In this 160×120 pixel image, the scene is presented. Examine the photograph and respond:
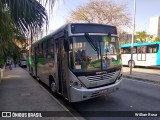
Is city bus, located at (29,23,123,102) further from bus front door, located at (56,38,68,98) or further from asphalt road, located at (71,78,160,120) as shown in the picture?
asphalt road, located at (71,78,160,120)

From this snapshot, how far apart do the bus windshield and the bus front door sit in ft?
2.06

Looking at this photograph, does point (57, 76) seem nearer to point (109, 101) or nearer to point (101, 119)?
point (109, 101)

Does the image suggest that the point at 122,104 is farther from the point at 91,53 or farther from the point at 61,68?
the point at 61,68

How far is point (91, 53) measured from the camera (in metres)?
7.03

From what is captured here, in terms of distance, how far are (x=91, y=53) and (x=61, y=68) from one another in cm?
144

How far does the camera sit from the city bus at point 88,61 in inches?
266

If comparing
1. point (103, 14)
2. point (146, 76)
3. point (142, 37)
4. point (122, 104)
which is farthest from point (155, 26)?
point (122, 104)

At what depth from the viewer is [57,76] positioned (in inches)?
329

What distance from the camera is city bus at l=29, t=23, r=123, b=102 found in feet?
22.1

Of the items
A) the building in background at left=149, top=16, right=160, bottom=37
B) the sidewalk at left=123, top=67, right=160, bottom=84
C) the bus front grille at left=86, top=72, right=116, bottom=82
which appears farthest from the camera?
the building in background at left=149, top=16, right=160, bottom=37

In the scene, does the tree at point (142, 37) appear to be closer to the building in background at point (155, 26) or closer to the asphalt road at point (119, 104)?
the building in background at point (155, 26)

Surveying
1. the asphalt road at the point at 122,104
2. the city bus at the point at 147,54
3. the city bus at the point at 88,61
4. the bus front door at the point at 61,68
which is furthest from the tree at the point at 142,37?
the bus front door at the point at 61,68

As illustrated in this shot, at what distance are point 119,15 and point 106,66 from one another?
2798 centimetres

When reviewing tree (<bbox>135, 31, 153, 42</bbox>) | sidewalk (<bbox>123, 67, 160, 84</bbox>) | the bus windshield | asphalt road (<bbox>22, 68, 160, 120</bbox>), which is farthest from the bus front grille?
tree (<bbox>135, 31, 153, 42</bbox>)
